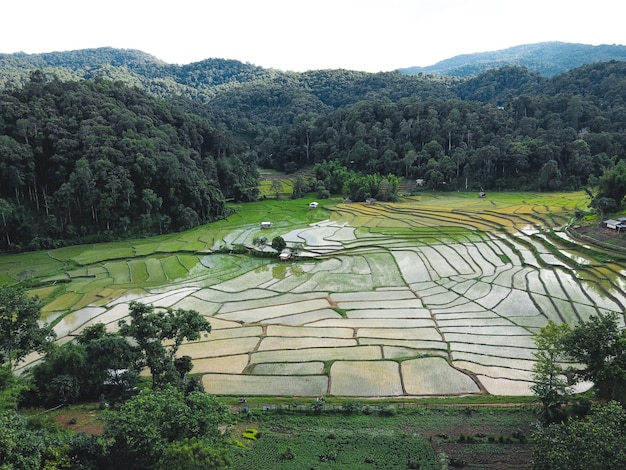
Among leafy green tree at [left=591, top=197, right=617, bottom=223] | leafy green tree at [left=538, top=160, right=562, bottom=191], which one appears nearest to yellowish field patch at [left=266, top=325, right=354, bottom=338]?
leafy green tree at [left=591, top=197, right=617, bottom=223]

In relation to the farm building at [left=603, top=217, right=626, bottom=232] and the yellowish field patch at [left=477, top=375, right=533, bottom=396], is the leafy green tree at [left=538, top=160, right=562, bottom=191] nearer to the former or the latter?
the farm building at [left=603, top=217, right=626, bottom=232]

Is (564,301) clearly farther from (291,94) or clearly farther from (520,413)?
(291,94)

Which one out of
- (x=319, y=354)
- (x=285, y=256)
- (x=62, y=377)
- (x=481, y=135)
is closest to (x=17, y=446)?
(x=62, y=377)

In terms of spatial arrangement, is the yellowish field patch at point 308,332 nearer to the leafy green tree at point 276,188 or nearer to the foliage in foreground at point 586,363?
the foliage in foreground at point 586,363

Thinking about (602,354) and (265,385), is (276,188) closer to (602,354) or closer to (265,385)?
(265,385)

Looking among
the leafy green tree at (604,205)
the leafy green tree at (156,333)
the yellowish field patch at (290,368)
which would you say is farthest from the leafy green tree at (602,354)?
the leafy green tree at (604,205)

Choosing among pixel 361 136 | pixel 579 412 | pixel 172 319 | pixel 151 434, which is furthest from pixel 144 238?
pixel 361 136
